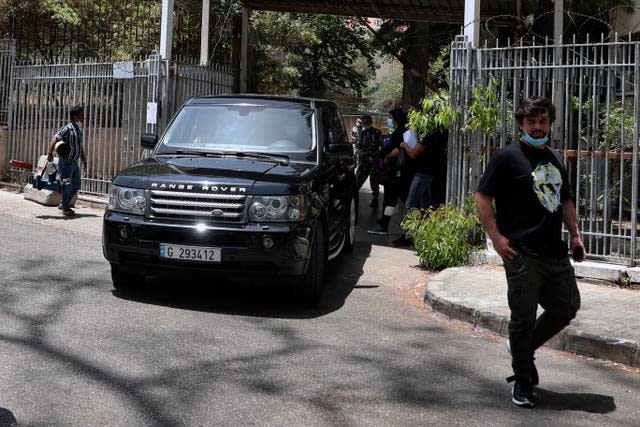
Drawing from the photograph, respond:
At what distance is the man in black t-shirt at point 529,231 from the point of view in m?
4.77

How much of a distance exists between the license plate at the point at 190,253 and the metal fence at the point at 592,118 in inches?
162

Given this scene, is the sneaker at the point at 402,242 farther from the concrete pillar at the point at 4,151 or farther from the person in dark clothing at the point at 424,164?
Result: the concrete pillar at the point at 4,151

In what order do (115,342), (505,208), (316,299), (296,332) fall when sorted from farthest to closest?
(316,299), (296,332), (115,342), (505,208)

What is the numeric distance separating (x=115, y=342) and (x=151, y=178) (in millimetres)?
1793

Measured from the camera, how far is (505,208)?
16.1 ft

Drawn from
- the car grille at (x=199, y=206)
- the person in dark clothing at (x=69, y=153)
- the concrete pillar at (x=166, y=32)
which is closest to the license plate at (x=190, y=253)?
the car grille at (x=199, y=206)

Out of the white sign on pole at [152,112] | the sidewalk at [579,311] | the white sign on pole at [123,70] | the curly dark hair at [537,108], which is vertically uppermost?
the white sign on pole at [123,70]

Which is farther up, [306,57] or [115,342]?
[306,57]

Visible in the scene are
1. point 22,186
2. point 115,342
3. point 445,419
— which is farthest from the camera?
point 22,186

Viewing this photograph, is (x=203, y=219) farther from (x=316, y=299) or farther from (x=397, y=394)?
(x=397, y=394)

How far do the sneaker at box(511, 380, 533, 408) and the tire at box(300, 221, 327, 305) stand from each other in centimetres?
256

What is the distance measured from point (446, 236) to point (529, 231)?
454 centimetres

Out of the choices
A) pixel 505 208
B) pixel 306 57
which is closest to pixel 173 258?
pixel 505 208

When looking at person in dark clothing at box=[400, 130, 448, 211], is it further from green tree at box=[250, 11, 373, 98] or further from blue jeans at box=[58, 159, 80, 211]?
green tree at box=[250, 11, 373, 98]
